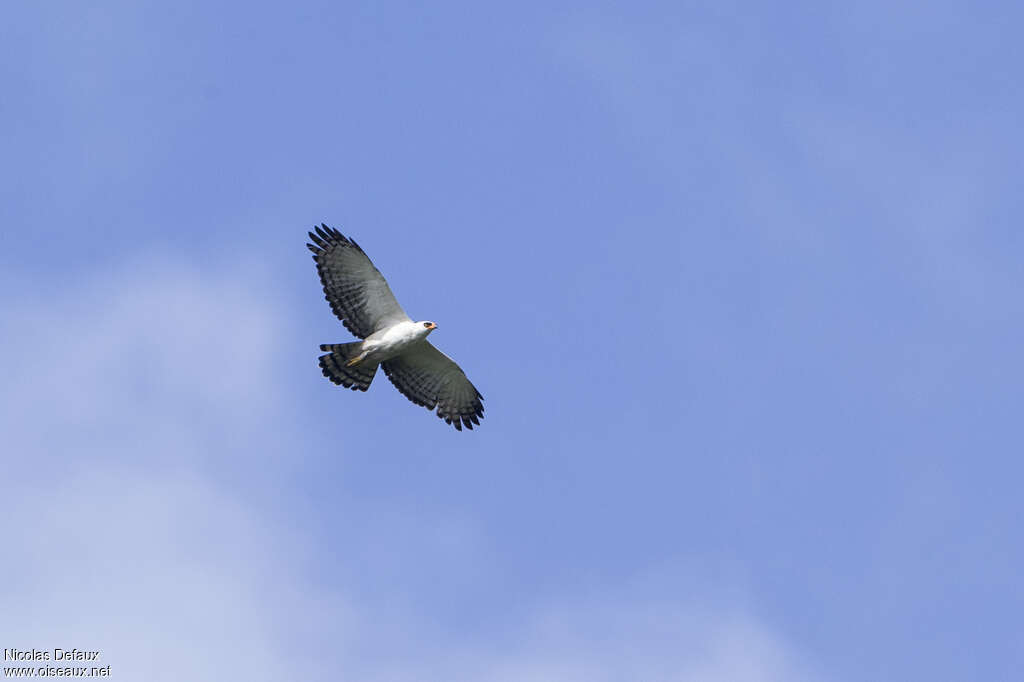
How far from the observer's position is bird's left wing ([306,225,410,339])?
109ft

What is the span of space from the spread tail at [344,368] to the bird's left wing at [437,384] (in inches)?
27.4

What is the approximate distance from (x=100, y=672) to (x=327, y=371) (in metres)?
8.73

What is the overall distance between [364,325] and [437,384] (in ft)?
8.10

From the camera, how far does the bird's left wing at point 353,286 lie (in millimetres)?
33188

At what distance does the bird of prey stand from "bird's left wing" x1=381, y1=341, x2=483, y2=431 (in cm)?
2

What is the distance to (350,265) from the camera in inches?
1310

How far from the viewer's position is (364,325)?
3369 centimetres

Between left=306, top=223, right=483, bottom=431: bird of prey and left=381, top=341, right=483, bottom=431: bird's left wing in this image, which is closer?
left=306, top=223, right=483, bottom=431: bird of prey

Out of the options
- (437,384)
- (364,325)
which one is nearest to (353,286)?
Answer: (364,325)

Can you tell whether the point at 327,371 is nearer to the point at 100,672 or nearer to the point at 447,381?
the point at 447,381

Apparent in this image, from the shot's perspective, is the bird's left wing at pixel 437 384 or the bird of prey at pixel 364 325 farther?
the bird's left wing at pixel 437 384

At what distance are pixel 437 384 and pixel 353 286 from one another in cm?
323

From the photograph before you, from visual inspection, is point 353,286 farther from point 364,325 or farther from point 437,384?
point 437,384

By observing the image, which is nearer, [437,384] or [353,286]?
[353,286]
